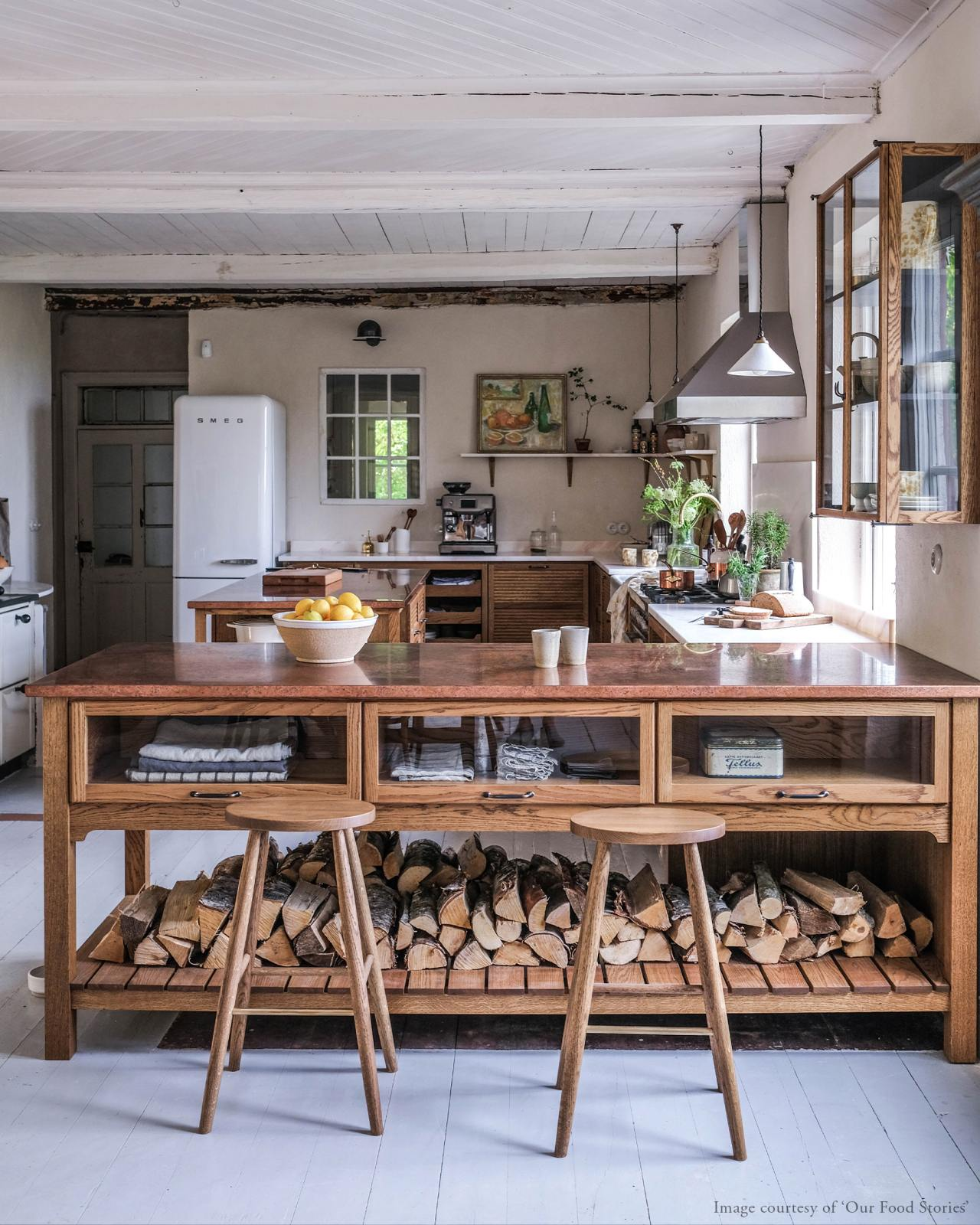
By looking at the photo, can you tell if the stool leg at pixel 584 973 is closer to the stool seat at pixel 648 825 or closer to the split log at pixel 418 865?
the stool seat at pixel 648 825

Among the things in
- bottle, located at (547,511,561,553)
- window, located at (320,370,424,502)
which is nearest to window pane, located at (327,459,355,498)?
window, located at (320,370,424,502)

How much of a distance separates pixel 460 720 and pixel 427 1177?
3.28 feet

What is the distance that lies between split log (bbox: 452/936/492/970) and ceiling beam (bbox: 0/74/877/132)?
2774 millimetres

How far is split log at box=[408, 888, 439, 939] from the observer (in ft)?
9.79

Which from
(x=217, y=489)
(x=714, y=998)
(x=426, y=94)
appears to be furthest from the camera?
(x=217, y=489)

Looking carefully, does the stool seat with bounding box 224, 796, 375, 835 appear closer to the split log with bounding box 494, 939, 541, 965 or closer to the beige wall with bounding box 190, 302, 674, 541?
the split log with bounding box 494, 939, 541, 965

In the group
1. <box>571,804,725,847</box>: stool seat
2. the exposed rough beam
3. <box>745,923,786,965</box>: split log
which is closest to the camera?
<box>571,804,725,847</box>: stool seat

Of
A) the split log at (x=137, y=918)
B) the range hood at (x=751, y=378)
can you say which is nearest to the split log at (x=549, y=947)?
the split log at (x=137, y=918)

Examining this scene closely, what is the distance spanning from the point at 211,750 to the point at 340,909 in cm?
59

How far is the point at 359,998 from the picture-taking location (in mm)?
2471

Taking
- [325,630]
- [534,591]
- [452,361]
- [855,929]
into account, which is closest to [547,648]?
[325,630]

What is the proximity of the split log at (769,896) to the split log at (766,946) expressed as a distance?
4cm

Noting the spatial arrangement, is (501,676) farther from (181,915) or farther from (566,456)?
(566,456)

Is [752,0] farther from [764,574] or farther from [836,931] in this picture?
[836,931]
